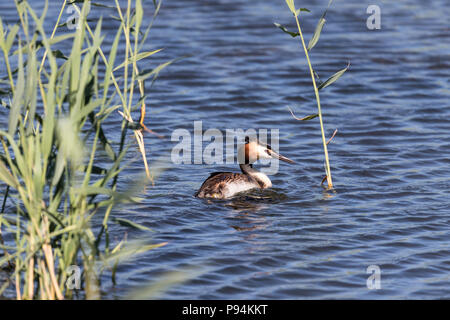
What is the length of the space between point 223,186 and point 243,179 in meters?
0.35

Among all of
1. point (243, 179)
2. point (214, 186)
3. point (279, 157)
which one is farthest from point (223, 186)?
point (279, 157)

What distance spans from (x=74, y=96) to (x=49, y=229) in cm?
86

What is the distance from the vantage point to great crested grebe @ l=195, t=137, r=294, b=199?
7969mm

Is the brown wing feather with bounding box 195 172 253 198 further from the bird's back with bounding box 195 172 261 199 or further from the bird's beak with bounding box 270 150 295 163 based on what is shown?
the bird's beak with bounding box 270 150 295 163

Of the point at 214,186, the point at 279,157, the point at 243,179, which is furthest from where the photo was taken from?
the point at 279,157

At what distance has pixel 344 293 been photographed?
5812mm

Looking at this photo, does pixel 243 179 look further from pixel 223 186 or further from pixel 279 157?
pixel 279 157

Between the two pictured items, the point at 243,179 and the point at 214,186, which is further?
the point at 243,179

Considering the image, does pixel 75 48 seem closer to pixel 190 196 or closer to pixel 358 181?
pixel 190 196

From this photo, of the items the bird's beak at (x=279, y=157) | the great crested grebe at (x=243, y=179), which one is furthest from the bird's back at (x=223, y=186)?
the bird's beak at (x=279, y=157)

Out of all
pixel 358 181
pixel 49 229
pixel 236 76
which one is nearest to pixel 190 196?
pixel 358 181

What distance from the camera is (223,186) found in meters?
8.00

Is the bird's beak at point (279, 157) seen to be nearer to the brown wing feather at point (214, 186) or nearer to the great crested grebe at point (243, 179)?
the great crested grebe at point (243, 179)

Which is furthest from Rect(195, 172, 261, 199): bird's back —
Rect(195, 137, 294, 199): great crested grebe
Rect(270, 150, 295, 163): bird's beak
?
Rect(270, 150, 295, 163): bird's beak
